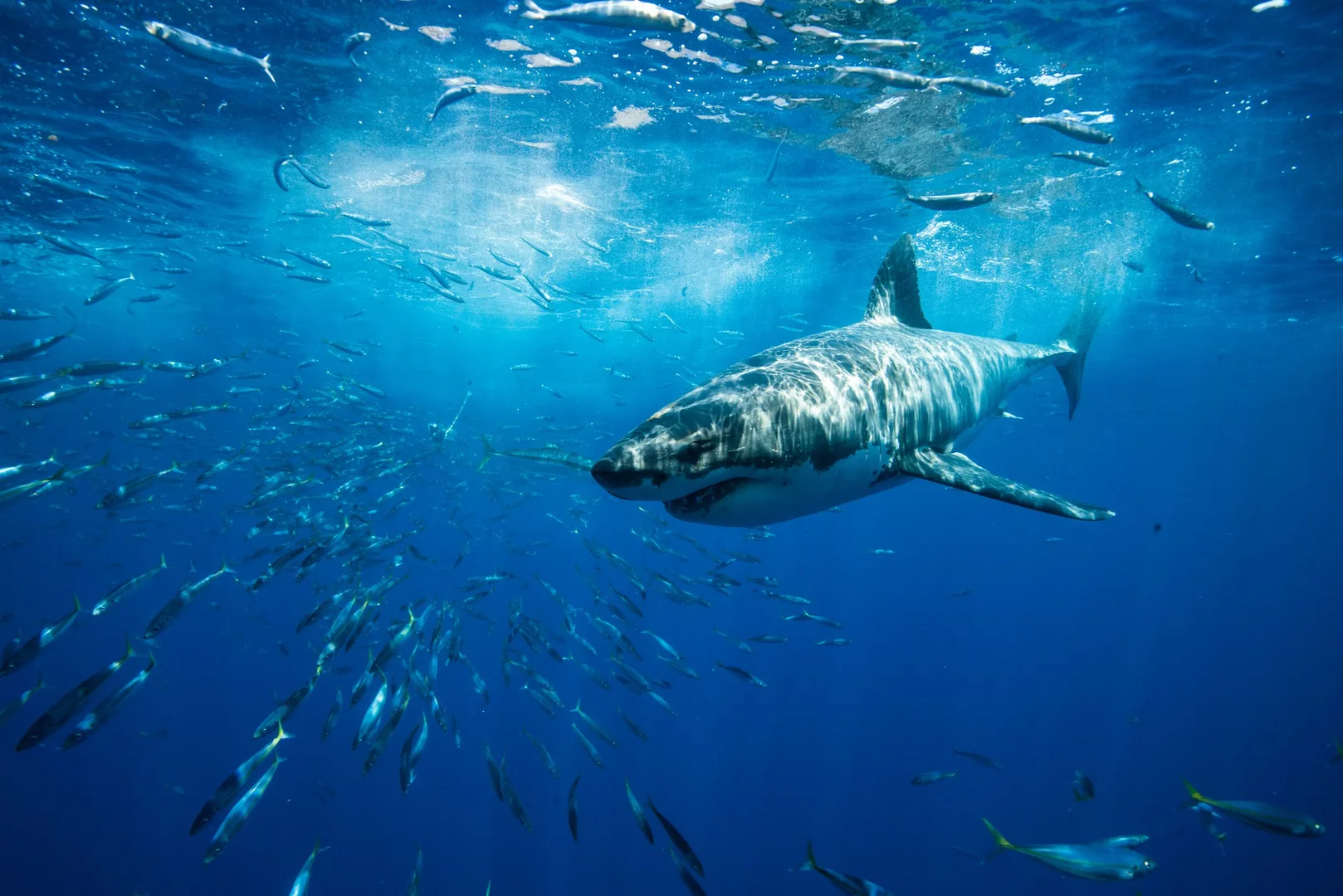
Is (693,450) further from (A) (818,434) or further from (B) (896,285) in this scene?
(B) (896,285)

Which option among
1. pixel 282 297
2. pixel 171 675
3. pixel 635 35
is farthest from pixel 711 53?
pixel 171 675

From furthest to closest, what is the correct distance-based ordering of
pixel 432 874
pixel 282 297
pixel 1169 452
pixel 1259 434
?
pixel 1169 452, pixel 1259 434, pixel 282 297, pixel 432 874

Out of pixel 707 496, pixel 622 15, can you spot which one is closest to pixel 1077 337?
pixel 622 15

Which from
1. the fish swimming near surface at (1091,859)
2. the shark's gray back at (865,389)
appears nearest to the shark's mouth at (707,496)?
the shark's gray back at (865,389)

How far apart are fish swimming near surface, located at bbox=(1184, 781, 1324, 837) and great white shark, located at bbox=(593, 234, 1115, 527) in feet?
12.8

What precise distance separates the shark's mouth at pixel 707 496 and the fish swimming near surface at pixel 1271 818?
536 centimetres

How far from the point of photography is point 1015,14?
937 cm

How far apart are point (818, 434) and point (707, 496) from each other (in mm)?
802

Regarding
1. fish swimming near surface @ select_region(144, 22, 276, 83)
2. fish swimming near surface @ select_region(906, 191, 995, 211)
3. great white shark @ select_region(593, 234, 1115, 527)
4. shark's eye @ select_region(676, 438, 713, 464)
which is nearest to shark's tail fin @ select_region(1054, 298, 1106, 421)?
fish swimming near surface @ select_region(906, 191, 995, 211)

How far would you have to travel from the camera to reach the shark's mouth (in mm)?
2971

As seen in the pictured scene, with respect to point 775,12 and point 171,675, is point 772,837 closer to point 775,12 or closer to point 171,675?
point 775,12

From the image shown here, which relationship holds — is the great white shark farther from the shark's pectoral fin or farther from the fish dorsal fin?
the fish dorsal fin

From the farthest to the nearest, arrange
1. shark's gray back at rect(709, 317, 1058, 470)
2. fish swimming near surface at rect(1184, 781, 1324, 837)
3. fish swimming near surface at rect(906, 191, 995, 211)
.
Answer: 1. fish swimming near surface at rect(906, 191, 995, 211)
2. fish swimming near surface at rect(1184, 781, 1324, 837)
3. shark's gray back at rect(709, 317, 1058, 470)

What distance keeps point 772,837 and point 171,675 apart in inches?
1517
